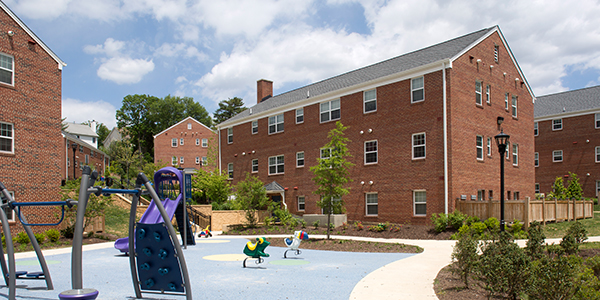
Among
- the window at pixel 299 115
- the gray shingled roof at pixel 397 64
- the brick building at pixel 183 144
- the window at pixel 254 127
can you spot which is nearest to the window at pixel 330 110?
the gray shingled roof at pixel 397 64

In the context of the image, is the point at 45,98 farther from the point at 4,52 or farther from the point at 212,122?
the point at 212,122

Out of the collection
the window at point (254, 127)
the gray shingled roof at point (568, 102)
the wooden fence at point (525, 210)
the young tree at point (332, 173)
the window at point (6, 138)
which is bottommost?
the wooden fence at point (525, 210)

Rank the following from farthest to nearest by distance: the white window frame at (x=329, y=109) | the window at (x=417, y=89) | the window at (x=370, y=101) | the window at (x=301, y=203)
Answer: the window at (x=301, y=203) < the white window frame at (x=329, y=109) < the window at (x=370, y=101) < the window at (x=417, y=89)

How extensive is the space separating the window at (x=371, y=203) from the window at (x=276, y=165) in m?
9.25

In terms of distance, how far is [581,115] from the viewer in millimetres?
39062

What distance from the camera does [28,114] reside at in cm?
2034

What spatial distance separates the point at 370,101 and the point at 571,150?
2519 centimetres

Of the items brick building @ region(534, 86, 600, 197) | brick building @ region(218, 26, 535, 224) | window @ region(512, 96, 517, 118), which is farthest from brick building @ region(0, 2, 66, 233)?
brick building @ region(534, 86, 600, 197)

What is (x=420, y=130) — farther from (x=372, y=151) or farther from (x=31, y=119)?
(x=31, y=119)

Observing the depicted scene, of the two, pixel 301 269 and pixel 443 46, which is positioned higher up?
pixel 443 46

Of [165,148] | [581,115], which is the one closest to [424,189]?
[581,115]

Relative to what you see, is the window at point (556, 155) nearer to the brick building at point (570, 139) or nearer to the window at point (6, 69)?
the brick building at point (570, 139)

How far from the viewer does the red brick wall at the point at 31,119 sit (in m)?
19.6

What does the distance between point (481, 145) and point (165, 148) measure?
5614cm
